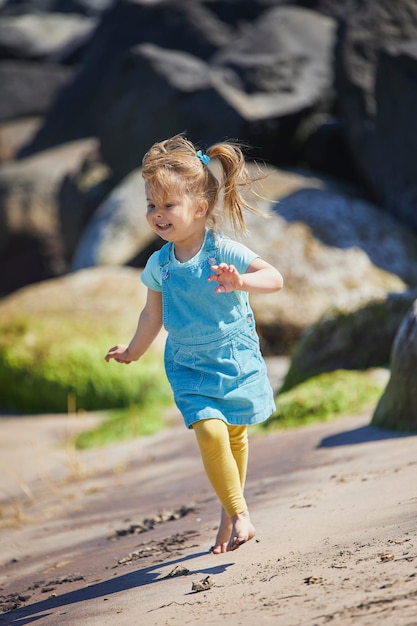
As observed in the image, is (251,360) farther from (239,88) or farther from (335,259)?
(239,88)

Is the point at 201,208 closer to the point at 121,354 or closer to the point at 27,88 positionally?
the point at 121,354

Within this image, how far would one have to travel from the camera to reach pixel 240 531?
10.2ft

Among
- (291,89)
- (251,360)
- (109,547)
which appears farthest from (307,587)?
(291,89)

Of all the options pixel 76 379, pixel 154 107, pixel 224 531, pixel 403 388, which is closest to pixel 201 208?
pixel 224 531

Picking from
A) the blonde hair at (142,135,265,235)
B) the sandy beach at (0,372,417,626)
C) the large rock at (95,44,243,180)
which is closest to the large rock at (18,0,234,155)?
the large rock at (95,44,243,180)

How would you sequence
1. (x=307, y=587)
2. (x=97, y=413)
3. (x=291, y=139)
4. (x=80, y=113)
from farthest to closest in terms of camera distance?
(x=80, y=113) → (x=291, y=139) → (x=97, y=413) → (x=307, y=587)

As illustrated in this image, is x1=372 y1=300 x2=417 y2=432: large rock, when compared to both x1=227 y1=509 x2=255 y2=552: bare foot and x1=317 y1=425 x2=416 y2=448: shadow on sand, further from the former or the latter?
x1=227 y1=509 x2=255 y2=552: bare foot

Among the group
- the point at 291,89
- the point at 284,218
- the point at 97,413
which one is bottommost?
the point at 97,413

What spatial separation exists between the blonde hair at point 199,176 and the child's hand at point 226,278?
39 centimetres

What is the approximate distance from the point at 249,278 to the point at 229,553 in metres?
0.92

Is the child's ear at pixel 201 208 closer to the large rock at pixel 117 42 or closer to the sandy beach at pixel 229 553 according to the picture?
the sandy beach at pixel 229 553

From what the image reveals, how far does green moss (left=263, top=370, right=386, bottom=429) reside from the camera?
230 inches

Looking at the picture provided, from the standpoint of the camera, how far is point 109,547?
12.4 feet

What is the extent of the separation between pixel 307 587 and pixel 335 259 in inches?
288
